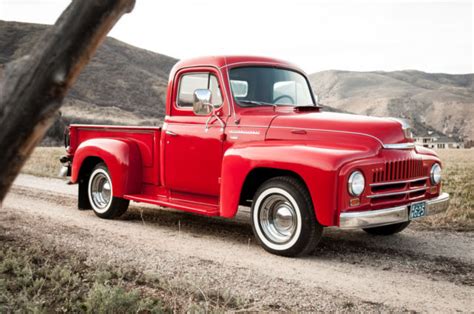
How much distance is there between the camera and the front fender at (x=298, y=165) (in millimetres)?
4523

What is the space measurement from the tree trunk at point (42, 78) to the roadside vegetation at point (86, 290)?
146 centimetres

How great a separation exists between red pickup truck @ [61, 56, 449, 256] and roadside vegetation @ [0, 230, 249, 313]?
4.70ft

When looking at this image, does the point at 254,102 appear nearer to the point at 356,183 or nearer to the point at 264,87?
the point at 264,87

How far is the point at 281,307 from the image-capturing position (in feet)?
11.7

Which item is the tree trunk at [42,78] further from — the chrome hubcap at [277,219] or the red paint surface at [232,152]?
the chrome hubcap at [277,219]

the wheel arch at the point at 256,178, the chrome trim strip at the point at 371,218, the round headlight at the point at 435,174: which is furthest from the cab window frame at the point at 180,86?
the round headlight at the point at 435,174

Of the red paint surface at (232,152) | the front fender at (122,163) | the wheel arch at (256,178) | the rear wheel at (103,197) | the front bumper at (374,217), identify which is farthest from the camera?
the rear wheel at (103,197)

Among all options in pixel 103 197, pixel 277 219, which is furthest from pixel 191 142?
pixel 103 197

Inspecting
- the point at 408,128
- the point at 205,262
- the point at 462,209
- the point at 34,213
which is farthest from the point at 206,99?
the point at 462,209

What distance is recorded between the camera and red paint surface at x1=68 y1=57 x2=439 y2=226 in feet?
15.2

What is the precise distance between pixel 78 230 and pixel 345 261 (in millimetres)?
3089

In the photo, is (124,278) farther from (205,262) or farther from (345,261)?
(345,261)

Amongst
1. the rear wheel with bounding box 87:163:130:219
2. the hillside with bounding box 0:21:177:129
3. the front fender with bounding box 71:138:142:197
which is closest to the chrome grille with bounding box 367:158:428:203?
the front fender with bounding box 71:138:142:197

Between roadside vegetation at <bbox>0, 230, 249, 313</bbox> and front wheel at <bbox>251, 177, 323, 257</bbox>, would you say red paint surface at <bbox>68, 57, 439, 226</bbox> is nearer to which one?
front wheel at <bbox>251, 177, 323, 257</bbox>
